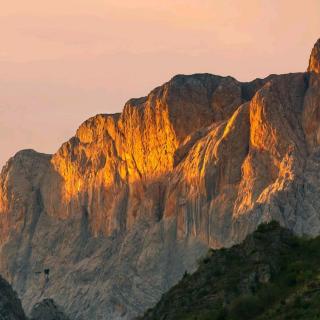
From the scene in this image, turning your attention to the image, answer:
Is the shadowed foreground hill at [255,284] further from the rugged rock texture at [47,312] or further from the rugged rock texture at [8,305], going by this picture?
the rugged rock texture at [47,312]

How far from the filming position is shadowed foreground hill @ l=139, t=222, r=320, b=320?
34.7 metres

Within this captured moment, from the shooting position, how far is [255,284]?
37156mm

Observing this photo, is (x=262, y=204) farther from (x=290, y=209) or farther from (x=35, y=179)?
(x=35, y=179)

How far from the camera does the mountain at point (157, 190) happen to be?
129m

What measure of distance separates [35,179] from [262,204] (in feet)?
177

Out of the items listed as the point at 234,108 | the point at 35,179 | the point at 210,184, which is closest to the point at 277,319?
the point at 210,184

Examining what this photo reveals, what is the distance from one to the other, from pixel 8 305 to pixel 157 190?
96.0 m

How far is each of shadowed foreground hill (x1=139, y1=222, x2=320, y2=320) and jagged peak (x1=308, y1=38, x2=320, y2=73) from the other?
305 feet

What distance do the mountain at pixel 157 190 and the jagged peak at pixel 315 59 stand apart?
146mm

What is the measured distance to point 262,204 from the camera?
4894 inches

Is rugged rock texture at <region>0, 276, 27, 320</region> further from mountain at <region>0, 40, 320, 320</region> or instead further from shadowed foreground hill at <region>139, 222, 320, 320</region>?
mountain at <region>0, 40, 320, 320</region>

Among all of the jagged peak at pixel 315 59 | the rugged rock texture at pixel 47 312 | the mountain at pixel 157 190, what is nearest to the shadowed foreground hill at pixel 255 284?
the rugged rock texture at pixel 47 312

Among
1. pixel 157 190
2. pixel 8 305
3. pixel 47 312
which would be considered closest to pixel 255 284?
pixel 8 305

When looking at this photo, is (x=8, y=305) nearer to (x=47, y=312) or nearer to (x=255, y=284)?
(x=255, y=284)
